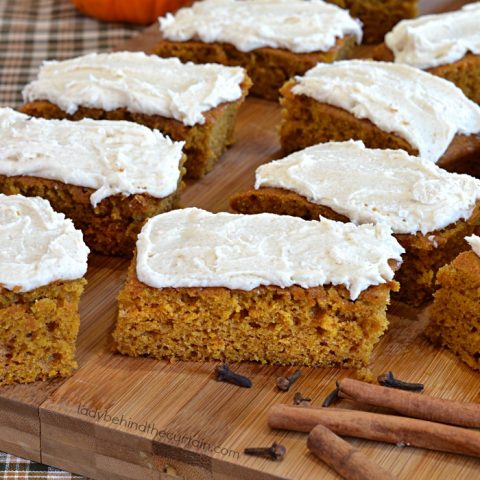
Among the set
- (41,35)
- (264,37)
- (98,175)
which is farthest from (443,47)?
(41,35)

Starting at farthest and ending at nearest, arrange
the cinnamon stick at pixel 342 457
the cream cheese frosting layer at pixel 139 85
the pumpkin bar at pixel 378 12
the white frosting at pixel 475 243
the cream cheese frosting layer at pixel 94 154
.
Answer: the pumpkin bar at pixel 378 12, the cream cheese frosting layer at pixel 139 85, the cream cheese frosting layer at pixel 94 154, the white frosting at pixel 475 243, the cinnamon stick at pixel 342 457

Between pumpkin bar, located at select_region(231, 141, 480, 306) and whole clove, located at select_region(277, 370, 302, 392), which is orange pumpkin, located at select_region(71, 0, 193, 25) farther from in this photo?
whole clove, located at select_region(277, 370, 302, 392)

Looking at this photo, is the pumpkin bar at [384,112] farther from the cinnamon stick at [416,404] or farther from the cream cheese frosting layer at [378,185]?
the cinnamon stick at [416,404]

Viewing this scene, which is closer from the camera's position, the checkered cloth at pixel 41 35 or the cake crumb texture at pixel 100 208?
the cake crumb texture at pixel 100 208

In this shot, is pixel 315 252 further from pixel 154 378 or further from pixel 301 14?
pixel 301 14

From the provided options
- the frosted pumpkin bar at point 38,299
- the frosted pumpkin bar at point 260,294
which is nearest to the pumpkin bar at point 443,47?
the frosted pumpkin bar at point 260,294

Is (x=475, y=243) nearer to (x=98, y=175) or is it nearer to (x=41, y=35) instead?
(x=98, y=175)
